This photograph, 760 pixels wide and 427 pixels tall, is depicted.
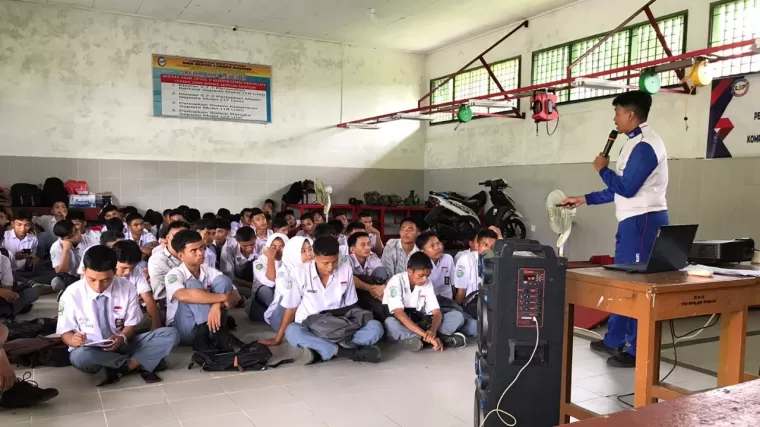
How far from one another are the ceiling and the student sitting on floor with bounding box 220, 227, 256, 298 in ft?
12.6

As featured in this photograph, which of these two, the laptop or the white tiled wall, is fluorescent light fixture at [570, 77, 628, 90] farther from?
the white tiled wall

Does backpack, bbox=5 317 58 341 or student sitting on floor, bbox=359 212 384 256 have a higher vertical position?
student sitting on floor, bbox=359 212 384 256

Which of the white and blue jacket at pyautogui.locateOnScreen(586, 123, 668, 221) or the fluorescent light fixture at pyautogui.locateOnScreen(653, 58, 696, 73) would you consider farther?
the fluorescent light fixture at pyautogui.locateOnScreen(653, 58, 696, 73)

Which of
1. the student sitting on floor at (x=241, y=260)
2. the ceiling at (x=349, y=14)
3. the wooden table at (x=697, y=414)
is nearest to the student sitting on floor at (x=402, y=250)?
the student sitting on floor at (x=241, y=260)

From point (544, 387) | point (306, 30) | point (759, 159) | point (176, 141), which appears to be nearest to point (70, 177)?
point (176, 141)

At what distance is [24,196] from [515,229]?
7.07 meters

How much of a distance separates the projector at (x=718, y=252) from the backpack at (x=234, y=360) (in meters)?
2.65

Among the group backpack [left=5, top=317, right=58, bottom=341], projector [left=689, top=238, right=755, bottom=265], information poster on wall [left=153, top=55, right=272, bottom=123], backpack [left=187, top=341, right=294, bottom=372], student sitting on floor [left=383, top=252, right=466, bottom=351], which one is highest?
information poster on wall [left=153, top=55, right=272, bottom=123]

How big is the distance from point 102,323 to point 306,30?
7049 millimetres

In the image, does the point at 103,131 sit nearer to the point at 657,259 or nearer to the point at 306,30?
the point at 306,30

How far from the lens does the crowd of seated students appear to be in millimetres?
3406

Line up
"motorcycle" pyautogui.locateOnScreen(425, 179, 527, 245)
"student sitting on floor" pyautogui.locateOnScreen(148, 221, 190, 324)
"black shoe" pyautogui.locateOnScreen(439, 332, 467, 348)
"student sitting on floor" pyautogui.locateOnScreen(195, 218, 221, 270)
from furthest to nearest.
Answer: "motorcycle" pyautogui.locateOnScreen(425, 179, 527, 245) → "student sitting on floor" pyautogui.locateOnScreen(195, 218, 221, 270) → "student sitting on floor" pyautogui.locateOnScreen(148, 221, 190, 324) → "black shoe" pyautogui.locateOnScreen(439, 332, 467, 348)

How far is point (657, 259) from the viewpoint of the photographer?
2.50 meters

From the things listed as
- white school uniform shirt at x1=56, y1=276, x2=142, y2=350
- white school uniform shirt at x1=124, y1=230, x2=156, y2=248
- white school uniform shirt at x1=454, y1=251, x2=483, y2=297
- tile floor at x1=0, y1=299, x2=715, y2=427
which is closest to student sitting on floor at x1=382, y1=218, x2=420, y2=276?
white school uniform shirt at x1=454, y1=251, x2=483, y2=297
